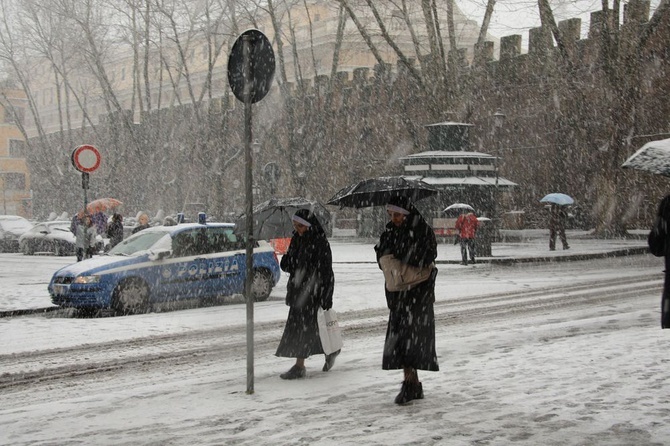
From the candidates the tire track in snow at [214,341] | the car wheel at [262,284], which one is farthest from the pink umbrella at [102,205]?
the tire track in snow at [214,341]

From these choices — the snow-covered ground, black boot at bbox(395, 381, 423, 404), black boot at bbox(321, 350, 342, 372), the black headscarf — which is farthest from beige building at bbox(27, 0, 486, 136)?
black boot at bbox(395, 381, 423, 404)

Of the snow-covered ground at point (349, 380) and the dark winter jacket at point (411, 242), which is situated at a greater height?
the dark winter jacket at point (411, 242)

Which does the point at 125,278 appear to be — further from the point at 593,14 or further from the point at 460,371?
the point at 593,14

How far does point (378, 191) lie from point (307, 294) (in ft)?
4.98

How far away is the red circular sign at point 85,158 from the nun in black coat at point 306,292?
29.8 ft

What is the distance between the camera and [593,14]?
37.0m

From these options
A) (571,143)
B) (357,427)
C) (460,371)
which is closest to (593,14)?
(571,143)

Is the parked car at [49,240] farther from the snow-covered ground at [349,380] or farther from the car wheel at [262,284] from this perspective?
the car wheel at [262,284]

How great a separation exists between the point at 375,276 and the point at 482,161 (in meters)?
12.7

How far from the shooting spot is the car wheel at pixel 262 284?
15.6 metres

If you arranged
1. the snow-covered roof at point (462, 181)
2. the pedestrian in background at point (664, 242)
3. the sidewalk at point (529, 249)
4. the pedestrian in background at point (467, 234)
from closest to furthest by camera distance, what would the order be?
the pedestrian in background at point (664, 242) → the pedestrian in background at point (467, 234) → the sidewalk at point (529, 249) → the snow-covered roof at point (462, 181)

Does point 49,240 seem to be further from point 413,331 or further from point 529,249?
point 413,331

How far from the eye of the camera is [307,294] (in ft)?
26.9

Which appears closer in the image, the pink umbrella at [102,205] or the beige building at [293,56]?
the pink umbrella at [102,205]
